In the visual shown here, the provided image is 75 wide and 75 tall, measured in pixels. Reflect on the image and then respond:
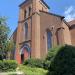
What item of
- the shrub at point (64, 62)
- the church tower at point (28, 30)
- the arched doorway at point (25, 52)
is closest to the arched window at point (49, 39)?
the church tower at point (28, 30)

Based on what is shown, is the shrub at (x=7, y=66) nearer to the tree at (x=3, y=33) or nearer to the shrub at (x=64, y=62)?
the tree at (x=3, y=33)

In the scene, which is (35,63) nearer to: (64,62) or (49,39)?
(49,39)

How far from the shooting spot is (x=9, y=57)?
137ft

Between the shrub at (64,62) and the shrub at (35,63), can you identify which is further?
the shrub at (35,63)

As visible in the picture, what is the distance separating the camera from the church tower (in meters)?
35.6

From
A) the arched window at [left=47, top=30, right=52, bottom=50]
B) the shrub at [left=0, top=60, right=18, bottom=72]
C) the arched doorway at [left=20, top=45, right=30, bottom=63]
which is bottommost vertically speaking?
the shrub at [left=0, top=60, right=18, bottom=72]

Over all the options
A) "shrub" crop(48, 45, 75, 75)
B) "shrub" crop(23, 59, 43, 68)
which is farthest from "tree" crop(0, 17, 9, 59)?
"shrub" crop(48, 45, 75, 75)

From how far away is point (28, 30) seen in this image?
38625mm

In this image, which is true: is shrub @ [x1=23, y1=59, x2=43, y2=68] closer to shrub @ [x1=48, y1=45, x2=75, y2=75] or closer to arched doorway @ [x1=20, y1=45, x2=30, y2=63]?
arched doorway @ [x1=20, y1=45, x2=30, y2=63]

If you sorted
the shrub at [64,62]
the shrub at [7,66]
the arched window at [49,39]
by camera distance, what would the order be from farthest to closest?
the arched window at [49,39]
the shrub at [7,66]
the shrub at [64,62]

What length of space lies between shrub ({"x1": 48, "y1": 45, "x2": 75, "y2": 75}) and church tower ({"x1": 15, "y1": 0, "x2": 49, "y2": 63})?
23.5 m

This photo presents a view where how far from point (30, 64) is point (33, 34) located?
406 inches

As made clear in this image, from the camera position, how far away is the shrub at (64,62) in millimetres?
10383

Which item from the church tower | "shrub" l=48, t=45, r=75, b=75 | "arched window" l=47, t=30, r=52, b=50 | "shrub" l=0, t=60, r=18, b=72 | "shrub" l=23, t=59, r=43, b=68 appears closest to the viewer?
"shrub" l=48, t=45, r=75, b=75
